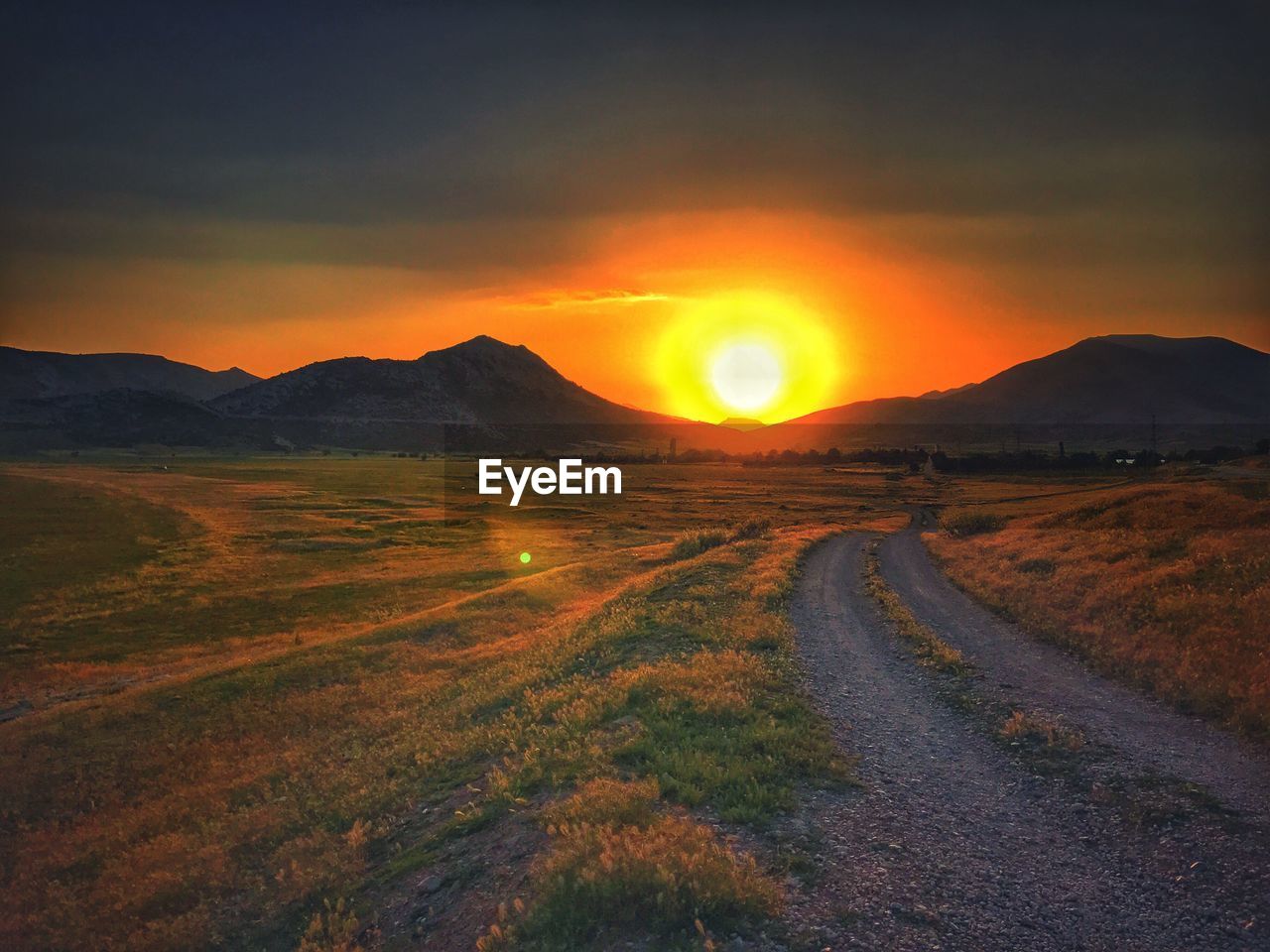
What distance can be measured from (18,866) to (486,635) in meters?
18.5

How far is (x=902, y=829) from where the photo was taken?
965cm

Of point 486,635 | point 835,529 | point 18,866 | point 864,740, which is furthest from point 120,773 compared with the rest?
point 835,529

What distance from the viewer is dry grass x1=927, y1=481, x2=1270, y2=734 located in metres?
14.9

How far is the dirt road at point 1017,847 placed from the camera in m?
7.51

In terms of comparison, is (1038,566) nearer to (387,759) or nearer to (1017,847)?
(1017,847)

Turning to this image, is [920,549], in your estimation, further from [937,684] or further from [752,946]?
[752,946]

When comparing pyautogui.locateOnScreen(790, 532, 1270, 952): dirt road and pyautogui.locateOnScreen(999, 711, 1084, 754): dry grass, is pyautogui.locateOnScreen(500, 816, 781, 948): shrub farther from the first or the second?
pyautogui.locateOnScreen(999, 711, 1084, 754): dry grass

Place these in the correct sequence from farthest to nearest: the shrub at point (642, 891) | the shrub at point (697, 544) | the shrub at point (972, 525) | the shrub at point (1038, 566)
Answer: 1. the shrub at point (972, 525)
2. the shrub at point (697, 544)
3. the shrub at point (1038, 566)
4. the shrub at point (642, 891)

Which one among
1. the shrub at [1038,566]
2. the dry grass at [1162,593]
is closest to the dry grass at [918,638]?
the dry grass at [1162,593]

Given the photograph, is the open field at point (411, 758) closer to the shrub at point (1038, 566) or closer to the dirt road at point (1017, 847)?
the dirt road at point (1017, 847)

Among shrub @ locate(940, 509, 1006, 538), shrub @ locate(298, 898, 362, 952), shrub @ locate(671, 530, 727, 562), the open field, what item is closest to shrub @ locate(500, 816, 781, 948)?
the open field

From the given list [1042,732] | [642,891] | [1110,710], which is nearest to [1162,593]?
[1110,710]

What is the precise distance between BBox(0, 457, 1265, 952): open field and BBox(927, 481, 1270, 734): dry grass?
23.4ft

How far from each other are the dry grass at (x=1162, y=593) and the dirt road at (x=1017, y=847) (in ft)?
5.49
